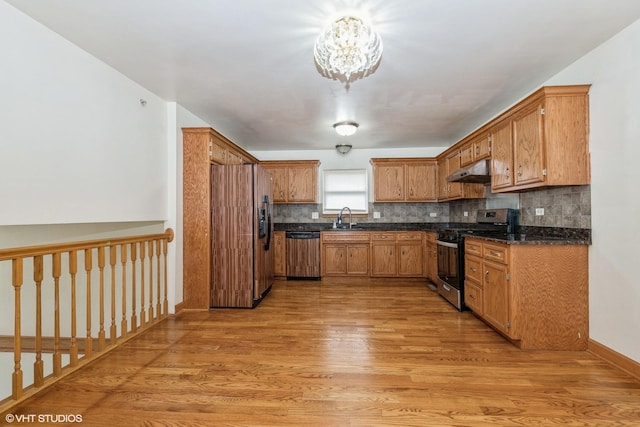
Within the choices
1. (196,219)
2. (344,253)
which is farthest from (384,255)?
(196,219)

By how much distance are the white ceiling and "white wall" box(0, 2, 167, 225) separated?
159mm

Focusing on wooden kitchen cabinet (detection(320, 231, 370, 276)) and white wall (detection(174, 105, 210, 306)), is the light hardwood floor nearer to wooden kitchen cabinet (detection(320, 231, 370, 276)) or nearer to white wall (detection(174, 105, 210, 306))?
white wall (detection(174, 105, 210, 306))

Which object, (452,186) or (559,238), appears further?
(452,186)

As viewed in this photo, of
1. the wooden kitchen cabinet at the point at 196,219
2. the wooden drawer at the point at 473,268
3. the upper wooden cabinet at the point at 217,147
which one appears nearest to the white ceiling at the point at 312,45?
the upper wooden cabinet at the point at 217,147

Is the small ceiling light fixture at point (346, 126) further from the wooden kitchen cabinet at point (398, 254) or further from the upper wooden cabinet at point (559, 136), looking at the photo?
the upper wooden cabinet at point (559, 136)

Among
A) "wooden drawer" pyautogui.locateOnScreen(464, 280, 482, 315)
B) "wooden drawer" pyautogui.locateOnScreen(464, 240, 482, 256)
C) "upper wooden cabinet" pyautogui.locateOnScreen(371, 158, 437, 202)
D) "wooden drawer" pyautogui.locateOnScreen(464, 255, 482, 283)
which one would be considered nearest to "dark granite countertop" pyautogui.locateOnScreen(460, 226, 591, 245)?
"wooden drawer" pyautogui.locateOnScreen(464, 240, 482, 256)

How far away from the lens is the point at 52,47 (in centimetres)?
223

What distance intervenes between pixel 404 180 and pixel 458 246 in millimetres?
2231

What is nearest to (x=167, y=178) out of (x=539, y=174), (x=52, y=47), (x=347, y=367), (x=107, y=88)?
(x=107, y=88)

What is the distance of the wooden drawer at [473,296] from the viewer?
3.22 m

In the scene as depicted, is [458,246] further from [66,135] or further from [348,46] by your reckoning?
[66,135]

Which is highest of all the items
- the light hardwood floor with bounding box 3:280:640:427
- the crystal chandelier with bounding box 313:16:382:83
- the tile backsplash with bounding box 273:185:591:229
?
the crystal chandelier with bounding box 313:16:382:83

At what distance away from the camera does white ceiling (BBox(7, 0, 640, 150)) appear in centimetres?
197

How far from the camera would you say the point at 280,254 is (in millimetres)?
5484
